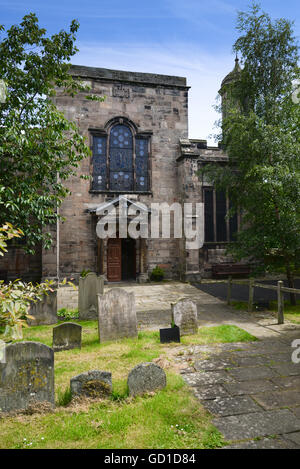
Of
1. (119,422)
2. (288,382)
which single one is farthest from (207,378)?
(119,422)

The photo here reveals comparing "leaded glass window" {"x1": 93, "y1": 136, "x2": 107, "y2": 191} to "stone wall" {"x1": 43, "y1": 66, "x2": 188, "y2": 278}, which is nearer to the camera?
"stone wall" {"x1": 43, "y1": 66, "x2": 188, "y2": 278}

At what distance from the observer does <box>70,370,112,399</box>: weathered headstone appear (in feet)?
12.1

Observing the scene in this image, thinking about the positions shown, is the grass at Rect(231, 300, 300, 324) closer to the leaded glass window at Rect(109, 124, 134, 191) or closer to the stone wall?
the stone wall

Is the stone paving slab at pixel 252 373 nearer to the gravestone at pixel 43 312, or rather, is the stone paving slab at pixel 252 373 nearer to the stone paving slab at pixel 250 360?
the stone paving slab at pixel 250 360

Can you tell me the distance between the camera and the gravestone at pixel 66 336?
571cm

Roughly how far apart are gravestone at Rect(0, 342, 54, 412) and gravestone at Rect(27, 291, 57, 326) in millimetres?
4229

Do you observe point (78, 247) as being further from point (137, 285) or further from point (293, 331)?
point (293, 331)

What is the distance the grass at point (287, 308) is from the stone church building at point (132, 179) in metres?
5.58

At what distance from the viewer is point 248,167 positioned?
9898mm

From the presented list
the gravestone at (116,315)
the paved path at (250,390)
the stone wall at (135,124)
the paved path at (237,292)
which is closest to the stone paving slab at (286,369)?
the paved path at (250,390)

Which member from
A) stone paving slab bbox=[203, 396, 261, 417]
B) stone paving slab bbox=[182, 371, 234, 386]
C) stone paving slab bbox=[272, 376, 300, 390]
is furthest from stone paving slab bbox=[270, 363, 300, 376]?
stone paving slab bbox=[203, 396, 261, 417]

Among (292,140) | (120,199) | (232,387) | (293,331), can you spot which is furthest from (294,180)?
(120,199)

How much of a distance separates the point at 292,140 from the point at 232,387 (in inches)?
308

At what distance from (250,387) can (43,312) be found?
5693 millimetres
